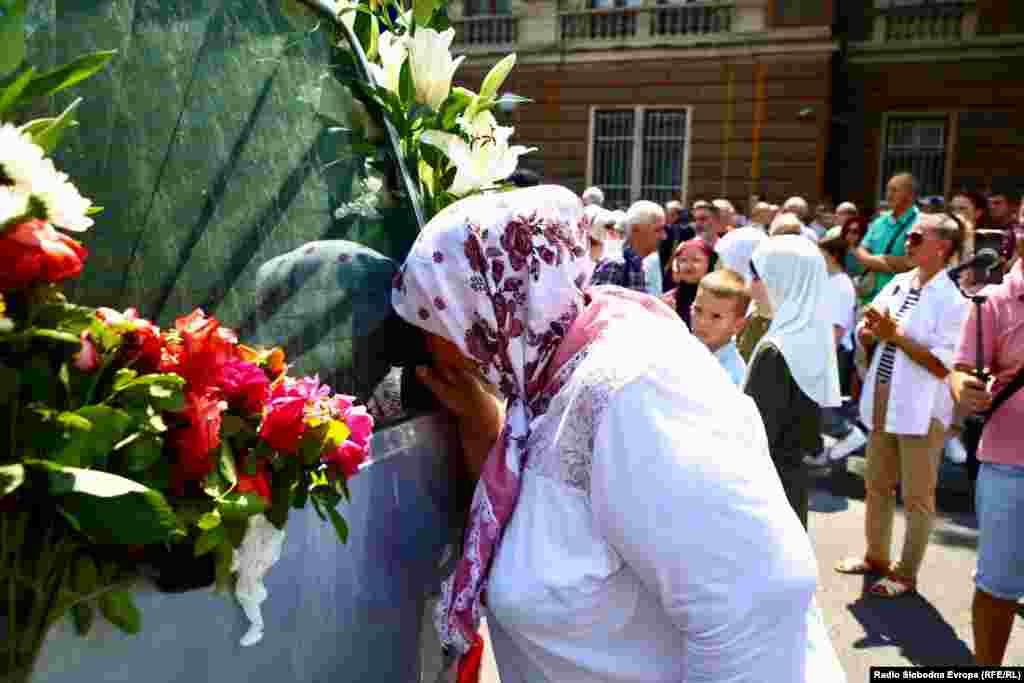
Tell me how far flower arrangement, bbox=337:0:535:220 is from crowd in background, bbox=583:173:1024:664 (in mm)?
2166

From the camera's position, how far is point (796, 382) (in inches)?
160

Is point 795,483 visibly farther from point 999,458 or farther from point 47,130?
point 47,130

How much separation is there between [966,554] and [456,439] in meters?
4.54

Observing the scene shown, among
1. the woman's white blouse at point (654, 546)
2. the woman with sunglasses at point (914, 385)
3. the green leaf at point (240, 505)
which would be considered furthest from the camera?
the woman with sunglasses at point (914, 385)

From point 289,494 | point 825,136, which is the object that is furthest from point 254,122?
point 825,136

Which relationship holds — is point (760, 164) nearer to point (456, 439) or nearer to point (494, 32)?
point (494, 32)

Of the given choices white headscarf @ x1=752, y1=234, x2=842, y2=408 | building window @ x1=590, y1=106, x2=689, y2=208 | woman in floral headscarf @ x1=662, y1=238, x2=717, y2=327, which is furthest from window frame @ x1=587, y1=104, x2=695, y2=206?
white headscarf @ x1=752, y1=234, x2=842, y2=408

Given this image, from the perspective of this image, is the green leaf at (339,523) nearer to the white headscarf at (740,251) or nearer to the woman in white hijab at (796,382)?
the woman in white hijab at (796,382)

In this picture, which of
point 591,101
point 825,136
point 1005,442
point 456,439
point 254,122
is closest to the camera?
point 254,122

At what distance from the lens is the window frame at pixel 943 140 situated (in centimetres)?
1880

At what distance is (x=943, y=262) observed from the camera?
15.7 feet

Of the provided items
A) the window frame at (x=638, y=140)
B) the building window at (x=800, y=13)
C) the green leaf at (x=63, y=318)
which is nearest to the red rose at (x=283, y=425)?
the green leaf at (x=63, y=318)

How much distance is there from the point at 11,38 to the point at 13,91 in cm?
5

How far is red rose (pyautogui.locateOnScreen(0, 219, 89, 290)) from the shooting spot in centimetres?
94
